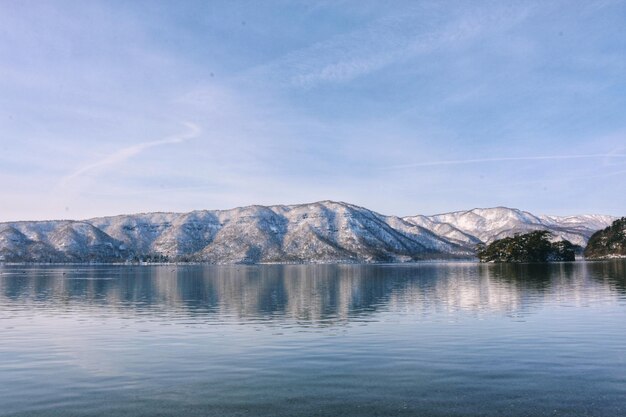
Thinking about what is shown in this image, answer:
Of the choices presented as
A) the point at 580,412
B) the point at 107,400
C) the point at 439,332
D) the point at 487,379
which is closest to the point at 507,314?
the point at 439,332

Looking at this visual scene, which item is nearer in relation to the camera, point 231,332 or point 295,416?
point 295,416

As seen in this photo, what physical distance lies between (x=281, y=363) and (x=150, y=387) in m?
10.3

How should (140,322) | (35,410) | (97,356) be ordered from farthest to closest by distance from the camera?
(140,322) → (97,356) → (35,410)

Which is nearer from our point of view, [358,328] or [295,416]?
[295,416]

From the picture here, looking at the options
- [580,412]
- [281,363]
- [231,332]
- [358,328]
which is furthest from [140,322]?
[580,412]

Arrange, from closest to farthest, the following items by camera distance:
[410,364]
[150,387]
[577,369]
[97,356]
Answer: [150,387] < [577,369] < [410,364] < [97,356]

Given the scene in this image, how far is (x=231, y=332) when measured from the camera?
56250 mm

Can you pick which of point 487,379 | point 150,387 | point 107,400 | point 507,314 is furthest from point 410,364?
point 507,314

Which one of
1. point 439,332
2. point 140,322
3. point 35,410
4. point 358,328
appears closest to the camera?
point 35,410

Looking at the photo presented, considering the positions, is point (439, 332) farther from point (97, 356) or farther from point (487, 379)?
point (97, 356)

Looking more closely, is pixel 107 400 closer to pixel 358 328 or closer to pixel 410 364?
pixel 410 364

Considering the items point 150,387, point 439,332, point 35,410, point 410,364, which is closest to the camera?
point 35,410

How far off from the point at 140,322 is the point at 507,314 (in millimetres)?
47966

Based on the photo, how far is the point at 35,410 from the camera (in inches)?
1078
